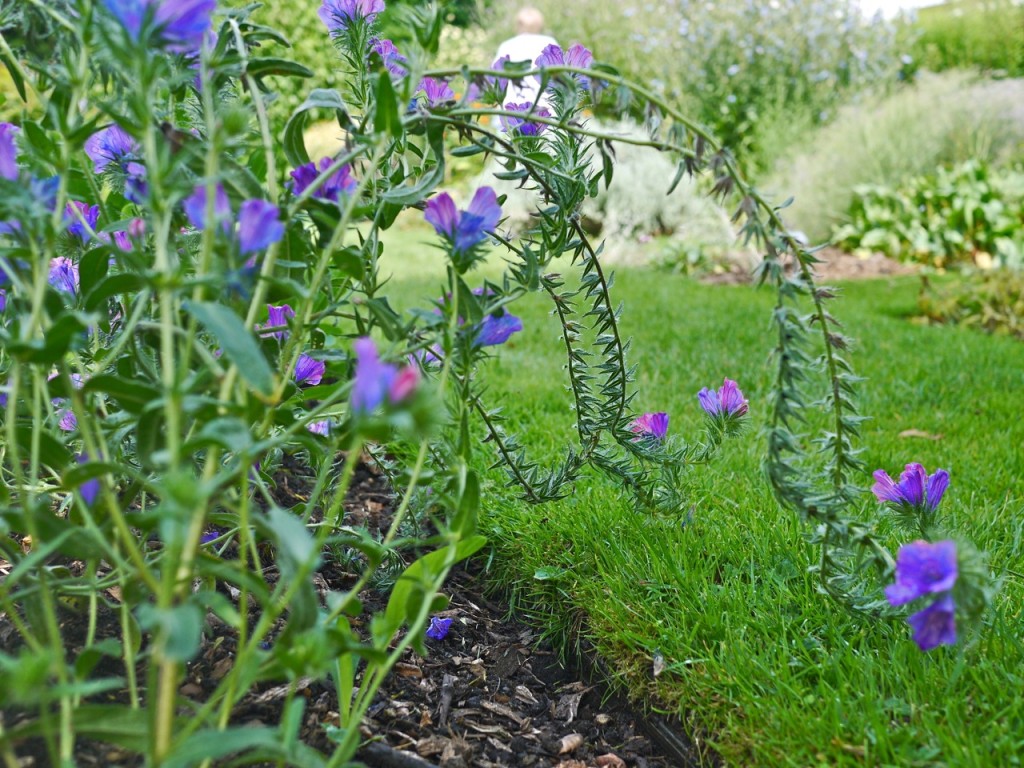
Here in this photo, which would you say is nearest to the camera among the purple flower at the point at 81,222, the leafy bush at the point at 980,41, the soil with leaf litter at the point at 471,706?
the purple flower at the point at 81,222

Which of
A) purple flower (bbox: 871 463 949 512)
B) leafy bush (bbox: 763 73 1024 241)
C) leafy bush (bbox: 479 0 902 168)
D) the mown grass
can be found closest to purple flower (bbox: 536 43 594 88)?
purple flower (bbox: 871 463 949 512)

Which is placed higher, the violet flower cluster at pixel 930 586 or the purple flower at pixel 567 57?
the purple flower at pixel 567 57

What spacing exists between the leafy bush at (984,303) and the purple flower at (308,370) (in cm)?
393

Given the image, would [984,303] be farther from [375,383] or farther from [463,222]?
[375,383]

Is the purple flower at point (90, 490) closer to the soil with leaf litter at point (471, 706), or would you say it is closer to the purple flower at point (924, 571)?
the soil with leaf litter at point (471, 706)

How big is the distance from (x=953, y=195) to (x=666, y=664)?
5.90m

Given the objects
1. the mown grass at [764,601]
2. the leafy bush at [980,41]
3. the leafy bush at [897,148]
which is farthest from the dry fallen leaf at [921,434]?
the leafy bush at [980,41]

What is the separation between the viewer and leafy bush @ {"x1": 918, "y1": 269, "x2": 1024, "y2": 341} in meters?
4.44

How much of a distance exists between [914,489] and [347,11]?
114 cm

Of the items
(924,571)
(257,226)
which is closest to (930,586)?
(924,571)

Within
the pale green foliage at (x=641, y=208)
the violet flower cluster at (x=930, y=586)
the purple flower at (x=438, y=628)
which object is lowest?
the pale green foliage at (x=641, y=208)

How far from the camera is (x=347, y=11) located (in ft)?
4.46

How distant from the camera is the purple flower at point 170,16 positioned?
82cm

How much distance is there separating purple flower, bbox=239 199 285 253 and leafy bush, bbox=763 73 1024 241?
6.98 metres
